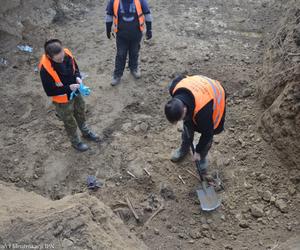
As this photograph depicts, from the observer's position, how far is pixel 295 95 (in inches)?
176

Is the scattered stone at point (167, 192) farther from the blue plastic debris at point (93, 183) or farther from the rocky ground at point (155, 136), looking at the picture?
the blue plastic debris at point (93, 183)

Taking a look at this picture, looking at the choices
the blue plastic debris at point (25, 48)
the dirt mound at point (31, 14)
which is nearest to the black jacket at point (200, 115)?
the blue plastic debris at point (25, 48)

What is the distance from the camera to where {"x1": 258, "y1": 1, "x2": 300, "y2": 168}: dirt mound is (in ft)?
14.7

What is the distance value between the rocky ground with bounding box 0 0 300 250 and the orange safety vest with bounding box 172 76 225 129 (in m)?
1.09

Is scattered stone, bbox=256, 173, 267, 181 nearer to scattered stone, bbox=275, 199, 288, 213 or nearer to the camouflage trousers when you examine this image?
scattered stone, bbox=275, 199, 288, 213

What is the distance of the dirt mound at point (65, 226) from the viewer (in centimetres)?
316

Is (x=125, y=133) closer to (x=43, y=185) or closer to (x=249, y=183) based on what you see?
(x=43, y=185)

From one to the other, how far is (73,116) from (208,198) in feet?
7.34

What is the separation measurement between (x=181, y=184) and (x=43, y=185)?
6.34 ft

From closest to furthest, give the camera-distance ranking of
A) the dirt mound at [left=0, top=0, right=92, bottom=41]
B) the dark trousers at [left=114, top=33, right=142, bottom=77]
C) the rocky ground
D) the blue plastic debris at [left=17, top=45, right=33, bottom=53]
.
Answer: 1. the rocky ground
2. the dark trousers at [left=114, top=33, right=142, bottom=77]
3. the blue plastic debris at [left=17, top=45, right=33, bottom=53]
4. the dirt mound at [left=0, top=0, right=92, bottom=41]

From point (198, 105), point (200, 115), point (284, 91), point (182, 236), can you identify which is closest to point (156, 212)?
point (182, 236)

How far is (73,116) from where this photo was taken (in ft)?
17.1

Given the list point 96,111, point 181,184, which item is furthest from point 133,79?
point 181,184

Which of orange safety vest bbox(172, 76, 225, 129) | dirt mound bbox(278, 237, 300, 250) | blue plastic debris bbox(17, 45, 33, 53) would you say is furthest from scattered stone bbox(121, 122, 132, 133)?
blue plastic debris bbox(17, 45, 33, 53)
